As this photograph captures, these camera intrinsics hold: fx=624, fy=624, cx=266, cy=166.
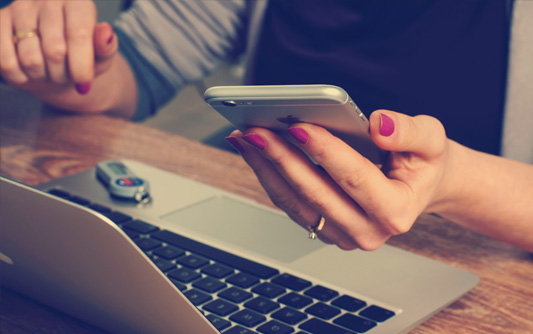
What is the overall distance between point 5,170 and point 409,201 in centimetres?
44

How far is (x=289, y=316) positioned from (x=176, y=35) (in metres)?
0.74

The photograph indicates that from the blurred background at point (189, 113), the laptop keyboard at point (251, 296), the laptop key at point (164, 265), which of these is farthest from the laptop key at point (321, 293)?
the blurred background at point (189, 113)

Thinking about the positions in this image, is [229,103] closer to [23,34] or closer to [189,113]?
[23,34]

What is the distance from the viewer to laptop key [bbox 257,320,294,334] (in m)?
0.38

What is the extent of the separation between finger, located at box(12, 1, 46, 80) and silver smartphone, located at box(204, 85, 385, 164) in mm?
399

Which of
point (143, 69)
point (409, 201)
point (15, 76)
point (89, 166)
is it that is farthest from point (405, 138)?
point (143, 69)

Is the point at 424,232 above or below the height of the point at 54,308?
above

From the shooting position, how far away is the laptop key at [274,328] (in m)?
0.38

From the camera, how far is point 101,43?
2.47ft

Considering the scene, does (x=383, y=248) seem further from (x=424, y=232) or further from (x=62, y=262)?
(x=62, y=262)

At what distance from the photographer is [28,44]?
0.73m

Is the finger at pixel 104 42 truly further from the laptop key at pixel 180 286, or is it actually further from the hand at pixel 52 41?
the laptop key at pixel 180 286

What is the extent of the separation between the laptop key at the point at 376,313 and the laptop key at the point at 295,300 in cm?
4

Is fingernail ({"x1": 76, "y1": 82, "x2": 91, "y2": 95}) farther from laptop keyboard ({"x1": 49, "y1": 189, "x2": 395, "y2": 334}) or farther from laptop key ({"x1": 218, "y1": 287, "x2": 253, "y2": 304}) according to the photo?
laptop key ({"x1": 218, "y1": 287, "x2": 253, "y2": 304})
